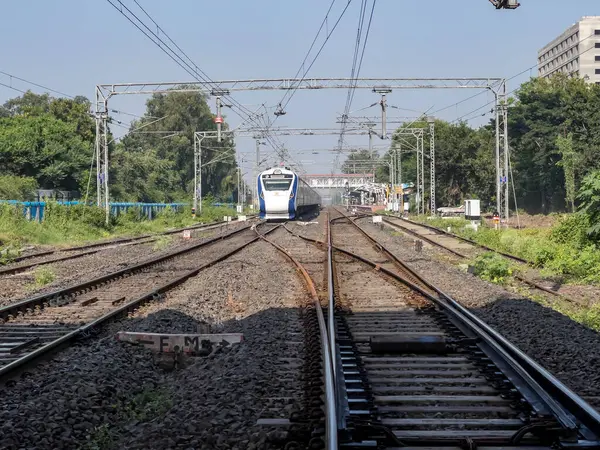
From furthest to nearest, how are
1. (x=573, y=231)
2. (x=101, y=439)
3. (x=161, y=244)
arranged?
1. (x=161, y=244)
2. (x=573, y=231)
3. (x=101, y=439)

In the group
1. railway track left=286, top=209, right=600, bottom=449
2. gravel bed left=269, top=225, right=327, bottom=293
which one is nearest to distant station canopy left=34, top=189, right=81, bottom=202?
gravel bed left=269, top=225, right=327, bottom=293

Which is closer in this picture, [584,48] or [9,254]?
[9,254]

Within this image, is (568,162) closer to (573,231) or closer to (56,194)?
(573,231)

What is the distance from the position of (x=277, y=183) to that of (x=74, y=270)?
77.4 feet

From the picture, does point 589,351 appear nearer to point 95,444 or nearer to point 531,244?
point 95,444

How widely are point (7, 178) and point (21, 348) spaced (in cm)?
3634

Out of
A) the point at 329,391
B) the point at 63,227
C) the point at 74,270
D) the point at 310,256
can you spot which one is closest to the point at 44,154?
the point at 63,227

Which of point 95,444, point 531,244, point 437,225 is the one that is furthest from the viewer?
point 437,225

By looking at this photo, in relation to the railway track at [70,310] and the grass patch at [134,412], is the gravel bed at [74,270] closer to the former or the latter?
the railway track at [70,310]

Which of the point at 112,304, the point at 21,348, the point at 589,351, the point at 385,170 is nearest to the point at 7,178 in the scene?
the point at 112,304

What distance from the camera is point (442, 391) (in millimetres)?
5867

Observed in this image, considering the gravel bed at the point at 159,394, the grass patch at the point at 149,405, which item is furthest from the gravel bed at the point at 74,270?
the grass patch at the point at 149,405

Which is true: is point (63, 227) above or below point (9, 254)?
above

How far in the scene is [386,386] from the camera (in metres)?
6.06
